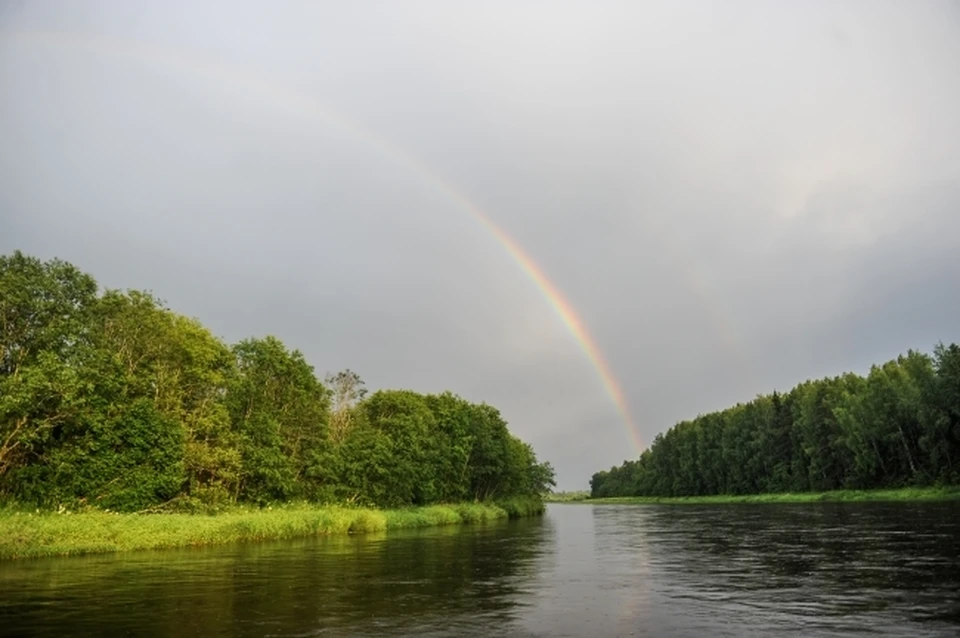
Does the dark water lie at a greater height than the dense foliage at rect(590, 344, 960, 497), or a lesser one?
lesser

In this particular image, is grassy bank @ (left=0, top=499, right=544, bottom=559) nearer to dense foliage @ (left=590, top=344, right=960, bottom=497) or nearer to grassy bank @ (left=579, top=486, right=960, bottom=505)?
grassy bank @ (left=579, top=486, right=960, bottom=505)

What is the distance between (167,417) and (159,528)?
54.7ft

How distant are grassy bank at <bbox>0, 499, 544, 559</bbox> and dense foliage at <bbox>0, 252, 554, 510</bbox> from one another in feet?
14.5

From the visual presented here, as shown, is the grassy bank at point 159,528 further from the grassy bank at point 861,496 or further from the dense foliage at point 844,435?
the dense foliage at point 844,435

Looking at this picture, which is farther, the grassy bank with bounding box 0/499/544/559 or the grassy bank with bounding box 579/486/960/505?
the grassy bank with bounding box 579/486/960/505

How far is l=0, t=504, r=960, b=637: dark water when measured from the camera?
62.5ft

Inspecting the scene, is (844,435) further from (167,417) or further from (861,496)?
(167,417)

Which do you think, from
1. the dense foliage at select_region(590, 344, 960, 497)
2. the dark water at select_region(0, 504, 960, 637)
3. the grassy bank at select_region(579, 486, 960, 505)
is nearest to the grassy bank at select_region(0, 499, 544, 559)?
the dark water at select_region(0, 504, 960, 637)

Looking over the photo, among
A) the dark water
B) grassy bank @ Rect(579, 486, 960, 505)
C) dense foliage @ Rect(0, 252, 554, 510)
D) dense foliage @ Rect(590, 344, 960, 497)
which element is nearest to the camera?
the dark water

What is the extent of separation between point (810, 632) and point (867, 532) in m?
38.0

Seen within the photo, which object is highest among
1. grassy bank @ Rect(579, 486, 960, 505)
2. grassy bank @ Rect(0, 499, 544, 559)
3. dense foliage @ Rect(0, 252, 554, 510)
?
dense foliage @ Rect(0, 252, 554, 510)

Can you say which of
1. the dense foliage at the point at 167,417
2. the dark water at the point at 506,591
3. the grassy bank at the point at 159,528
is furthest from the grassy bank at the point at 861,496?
the grassy bank at the point at 159,528

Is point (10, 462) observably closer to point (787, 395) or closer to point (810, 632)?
point (810, 632)

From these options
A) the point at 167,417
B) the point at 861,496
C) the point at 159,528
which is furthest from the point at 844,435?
the point at 159,528
